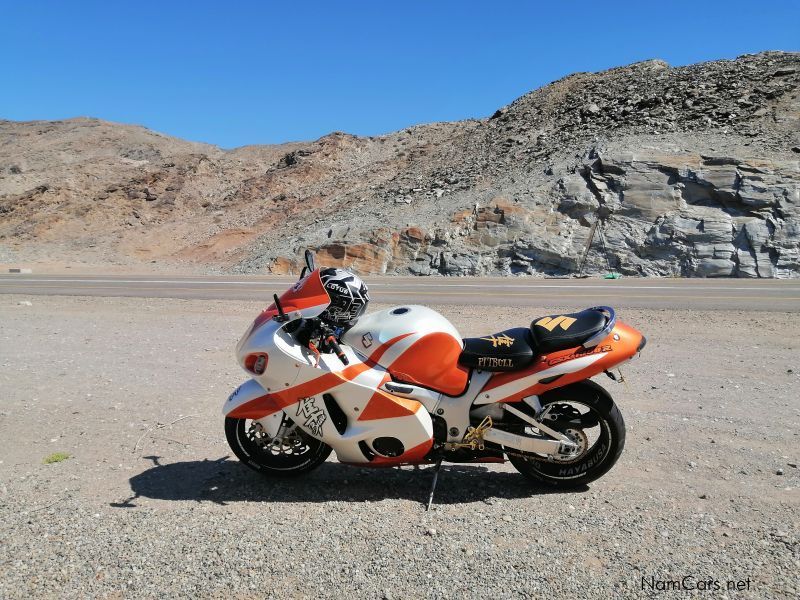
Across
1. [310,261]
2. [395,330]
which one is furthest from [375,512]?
[310,261]

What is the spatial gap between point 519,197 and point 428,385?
82.9 feet

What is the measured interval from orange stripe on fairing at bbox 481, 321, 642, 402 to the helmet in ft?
3.57

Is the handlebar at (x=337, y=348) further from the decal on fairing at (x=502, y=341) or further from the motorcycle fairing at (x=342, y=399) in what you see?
the decal on fairing at (x=502, y=341)

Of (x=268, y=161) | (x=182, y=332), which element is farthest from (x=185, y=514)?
(x=268, y=161)

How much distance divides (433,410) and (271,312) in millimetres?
1309

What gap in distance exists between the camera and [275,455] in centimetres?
470

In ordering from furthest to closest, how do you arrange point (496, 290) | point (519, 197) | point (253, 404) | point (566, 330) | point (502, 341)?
point (519, 197), point (496, 290), point (253, 404), point (502, 341), point (566, 330)

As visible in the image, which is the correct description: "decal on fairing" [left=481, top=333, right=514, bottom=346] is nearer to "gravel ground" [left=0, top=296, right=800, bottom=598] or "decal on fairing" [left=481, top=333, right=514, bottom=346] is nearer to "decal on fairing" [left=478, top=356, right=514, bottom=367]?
"decal on fairing" [left=478, top=356, right=514, bottom=367]

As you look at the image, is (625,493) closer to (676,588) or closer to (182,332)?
(676,588)

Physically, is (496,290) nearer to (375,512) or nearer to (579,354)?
(579,354)

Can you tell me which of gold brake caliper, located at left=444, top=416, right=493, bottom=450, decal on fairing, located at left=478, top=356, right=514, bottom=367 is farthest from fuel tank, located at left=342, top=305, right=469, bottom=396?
gold brake caliper, located at left=444, top=416, right=493, bottom=450

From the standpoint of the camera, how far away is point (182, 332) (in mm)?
11539

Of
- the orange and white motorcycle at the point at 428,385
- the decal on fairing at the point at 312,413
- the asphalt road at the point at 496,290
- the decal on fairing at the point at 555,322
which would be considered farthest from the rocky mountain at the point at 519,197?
the decal on fairing at the point at 312,413

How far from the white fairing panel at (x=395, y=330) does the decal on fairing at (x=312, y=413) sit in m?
0.48
